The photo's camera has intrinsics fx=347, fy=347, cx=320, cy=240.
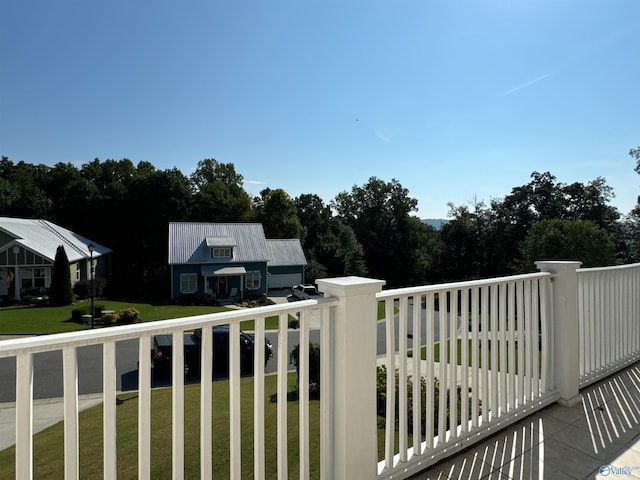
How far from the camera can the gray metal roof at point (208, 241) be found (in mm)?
21203

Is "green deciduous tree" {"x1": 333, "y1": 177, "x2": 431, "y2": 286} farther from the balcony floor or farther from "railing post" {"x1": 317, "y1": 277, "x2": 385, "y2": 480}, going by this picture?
"railing post" {"x1": 317, "y1": 277, "x2": 385, "y2": 480}

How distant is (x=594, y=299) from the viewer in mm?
2846

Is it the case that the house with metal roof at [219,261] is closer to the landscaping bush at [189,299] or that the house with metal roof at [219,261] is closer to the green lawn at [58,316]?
the landscaping bush at [189,299]

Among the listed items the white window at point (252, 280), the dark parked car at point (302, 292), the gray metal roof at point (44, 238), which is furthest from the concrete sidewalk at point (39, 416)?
the gray metal roof at point (44, 238)

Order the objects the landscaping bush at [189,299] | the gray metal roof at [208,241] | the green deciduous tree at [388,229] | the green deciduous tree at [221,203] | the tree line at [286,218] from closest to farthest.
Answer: the landscaping bush at [189,299] → the gray metal roof at [208,241] → the tree line at [286,218] → the green deciduous tree at [221,203] → the green deciduous tree at [388,229]

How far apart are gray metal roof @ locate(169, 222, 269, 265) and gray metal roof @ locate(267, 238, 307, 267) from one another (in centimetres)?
138

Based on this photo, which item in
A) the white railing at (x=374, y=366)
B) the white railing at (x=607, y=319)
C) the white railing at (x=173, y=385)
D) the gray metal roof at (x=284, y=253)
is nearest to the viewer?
the white railing at (x=173, y=385)

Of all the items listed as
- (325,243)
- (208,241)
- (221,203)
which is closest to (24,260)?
(208,241)

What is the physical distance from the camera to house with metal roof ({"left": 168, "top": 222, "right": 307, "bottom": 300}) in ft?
68.8

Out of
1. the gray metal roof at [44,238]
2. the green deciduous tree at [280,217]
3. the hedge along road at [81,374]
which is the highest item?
the green deciduous tree at [280,217]

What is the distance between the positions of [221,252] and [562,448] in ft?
69.6

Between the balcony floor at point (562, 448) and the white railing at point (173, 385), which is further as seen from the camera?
the balcony floor at point (562, 448)

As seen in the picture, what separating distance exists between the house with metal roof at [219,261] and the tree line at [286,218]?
318 cm

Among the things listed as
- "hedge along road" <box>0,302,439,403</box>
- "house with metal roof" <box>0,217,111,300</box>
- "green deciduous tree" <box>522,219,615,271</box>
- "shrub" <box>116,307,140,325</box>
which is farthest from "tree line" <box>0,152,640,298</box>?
"hedge along road" <box>0,302,439,403</box>
